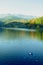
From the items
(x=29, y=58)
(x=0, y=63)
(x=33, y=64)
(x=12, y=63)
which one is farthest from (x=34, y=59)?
(x=0, y=63)

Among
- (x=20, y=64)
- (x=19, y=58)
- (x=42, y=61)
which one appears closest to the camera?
(x=20, y=64)

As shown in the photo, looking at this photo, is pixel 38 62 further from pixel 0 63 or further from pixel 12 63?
pixel 0 63

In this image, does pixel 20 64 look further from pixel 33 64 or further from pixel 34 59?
pixel 34 59

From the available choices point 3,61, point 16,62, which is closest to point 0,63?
point 3,61

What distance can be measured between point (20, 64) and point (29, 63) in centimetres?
126

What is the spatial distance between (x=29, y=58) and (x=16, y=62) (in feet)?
8.24

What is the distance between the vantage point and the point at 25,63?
19172 mm

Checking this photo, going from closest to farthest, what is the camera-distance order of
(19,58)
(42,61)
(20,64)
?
(20,64), (42,61), (19,58)

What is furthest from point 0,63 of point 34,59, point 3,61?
→ point 34,59

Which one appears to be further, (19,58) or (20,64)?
(19,58)

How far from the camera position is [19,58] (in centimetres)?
2142

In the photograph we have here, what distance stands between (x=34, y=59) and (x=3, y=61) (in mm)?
4518

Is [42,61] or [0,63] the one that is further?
[42,61]

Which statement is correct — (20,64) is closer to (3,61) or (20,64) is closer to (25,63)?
(25,63)
